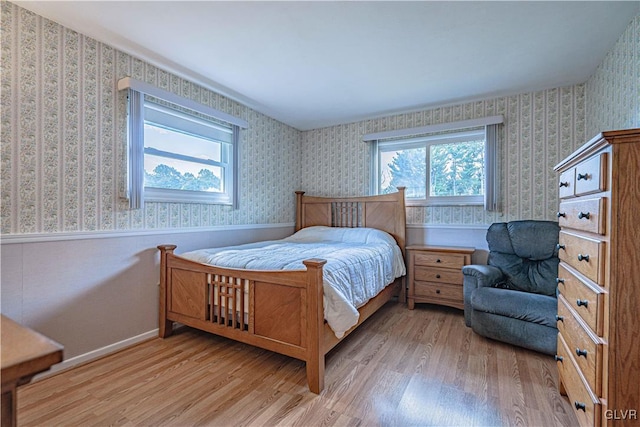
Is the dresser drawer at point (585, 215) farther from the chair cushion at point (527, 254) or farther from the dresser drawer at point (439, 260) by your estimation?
the dresser drawer at point (439, 260)

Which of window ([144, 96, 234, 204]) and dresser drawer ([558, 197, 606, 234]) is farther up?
window ([144, 96, 234, 204])

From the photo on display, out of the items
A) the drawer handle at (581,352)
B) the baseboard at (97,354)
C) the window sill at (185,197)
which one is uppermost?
the window sill at (185,197)

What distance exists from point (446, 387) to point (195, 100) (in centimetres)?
314

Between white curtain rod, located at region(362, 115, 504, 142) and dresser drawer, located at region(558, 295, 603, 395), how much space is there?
2153 millimetres

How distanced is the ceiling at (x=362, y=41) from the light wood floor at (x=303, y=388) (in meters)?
2.34

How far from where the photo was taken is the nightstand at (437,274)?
295 centimetres

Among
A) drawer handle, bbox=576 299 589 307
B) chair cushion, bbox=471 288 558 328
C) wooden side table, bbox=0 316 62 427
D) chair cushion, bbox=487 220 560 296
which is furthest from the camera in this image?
chair cushion, bbox=487 220 560 296

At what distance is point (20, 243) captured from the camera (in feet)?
5.85

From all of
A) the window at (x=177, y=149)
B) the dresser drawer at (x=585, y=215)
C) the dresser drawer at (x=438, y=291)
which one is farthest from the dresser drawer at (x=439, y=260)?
the window at (x=177, y=149)

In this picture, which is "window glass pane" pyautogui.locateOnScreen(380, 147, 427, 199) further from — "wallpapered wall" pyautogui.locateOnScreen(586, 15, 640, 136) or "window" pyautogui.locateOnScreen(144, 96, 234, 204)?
"window" pyautogui.locateOnScreen(144, 96, 234, 204)

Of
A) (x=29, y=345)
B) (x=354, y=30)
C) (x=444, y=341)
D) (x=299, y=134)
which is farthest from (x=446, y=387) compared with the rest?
(x=299, y=134)

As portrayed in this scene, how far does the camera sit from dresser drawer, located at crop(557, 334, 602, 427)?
42.6 inches

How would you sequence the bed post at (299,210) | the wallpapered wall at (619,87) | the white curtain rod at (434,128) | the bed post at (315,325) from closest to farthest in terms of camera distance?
the bed post at (315,325) → the wallpapered wall at (619,87) → the white curtain rod at (434,128) → the bed post at (299,210)

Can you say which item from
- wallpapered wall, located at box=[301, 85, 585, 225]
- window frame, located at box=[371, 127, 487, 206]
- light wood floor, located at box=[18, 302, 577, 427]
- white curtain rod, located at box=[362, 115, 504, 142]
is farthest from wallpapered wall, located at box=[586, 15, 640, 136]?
light wood floor, located at box=[18, 302, 577, 427]
